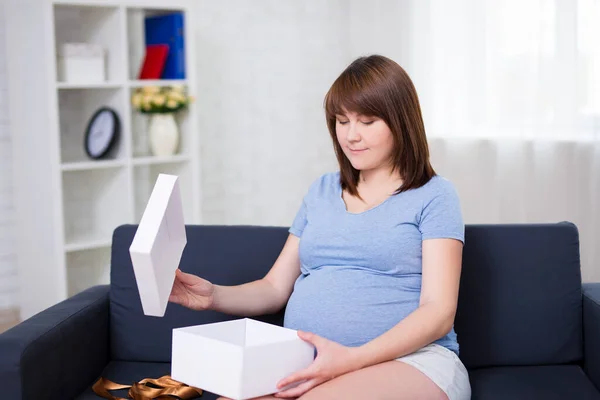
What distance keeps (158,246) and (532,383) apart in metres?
0.99

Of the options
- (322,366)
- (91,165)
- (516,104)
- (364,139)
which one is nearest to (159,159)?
(91,165)

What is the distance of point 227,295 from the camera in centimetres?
191

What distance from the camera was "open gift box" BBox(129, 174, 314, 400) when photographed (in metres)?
1.50

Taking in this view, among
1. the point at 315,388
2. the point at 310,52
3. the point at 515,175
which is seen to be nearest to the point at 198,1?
the point at 310,52

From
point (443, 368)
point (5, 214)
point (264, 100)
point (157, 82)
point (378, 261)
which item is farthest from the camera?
point (264, 100)

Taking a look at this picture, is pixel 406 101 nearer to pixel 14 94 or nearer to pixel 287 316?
pixel 287 316

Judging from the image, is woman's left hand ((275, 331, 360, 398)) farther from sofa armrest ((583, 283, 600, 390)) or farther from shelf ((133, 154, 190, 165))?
shelf ((133, 154, 190, 165))

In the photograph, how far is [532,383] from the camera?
1.95 metres

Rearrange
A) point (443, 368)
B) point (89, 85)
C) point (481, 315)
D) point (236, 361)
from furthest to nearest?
point (89, 85)
point (481, 315)
point (443, 368)
point (236, 361)

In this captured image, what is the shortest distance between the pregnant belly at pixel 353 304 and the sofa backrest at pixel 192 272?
336 mm

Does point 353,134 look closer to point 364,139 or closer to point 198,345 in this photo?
point 364,139

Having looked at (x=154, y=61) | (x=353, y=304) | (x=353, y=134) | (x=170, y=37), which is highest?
(x=170, y=37)

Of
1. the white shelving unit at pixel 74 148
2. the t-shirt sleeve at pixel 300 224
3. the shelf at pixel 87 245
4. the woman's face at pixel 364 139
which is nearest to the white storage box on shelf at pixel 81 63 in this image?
the white shelving unit at pixel 74 148

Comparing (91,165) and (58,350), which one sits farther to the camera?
(91,165)
